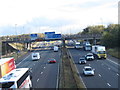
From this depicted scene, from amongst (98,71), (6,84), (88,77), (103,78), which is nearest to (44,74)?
(88,77)

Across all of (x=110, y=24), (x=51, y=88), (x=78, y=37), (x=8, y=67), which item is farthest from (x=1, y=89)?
(x=110, y=24)

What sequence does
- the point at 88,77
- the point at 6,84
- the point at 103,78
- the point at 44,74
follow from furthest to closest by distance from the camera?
the point at 44,74, the point at 88,77, the point at 103,78, the point at 6,84

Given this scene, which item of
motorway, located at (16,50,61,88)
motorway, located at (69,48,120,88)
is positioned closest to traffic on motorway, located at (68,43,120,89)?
motorway, located at (69,48,120,88)

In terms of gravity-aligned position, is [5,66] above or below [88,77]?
above

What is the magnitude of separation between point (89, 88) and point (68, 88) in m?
4.05

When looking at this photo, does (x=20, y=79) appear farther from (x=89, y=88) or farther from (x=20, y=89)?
(x=89, y=88)

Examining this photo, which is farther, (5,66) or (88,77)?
(88,77)

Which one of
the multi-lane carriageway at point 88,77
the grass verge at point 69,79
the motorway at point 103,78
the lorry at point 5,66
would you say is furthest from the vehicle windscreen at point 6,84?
the motorway at point 103,78

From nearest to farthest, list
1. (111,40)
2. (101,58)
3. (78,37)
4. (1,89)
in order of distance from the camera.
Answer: (1,89)
(101,58)
(111,40)
(78,37)

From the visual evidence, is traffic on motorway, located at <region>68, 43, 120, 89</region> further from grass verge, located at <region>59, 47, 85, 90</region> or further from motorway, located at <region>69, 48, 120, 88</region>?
grass verge, located at <region>59, 47, 85, 90</region>

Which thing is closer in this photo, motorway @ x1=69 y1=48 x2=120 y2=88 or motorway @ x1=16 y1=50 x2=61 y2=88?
motorway @ x1=69 y1=48 x2=120 y2=88

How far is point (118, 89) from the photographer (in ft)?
74.6

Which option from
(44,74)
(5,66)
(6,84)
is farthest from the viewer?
(44,74)

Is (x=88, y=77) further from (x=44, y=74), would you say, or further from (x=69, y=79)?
(x=44, y=74)
